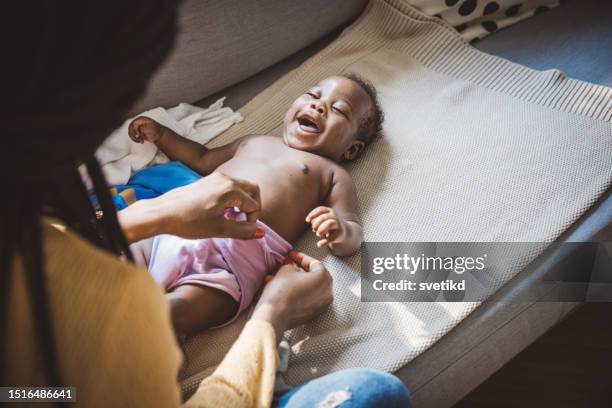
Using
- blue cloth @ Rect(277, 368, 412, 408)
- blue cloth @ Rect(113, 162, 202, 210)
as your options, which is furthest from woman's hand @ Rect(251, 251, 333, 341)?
blue cloth @ Rect(113, 162, 202, 210)

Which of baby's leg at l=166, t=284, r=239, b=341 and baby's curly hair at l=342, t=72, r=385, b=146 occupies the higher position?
baby's curly hair at l=342, t=72, r=385, b=146

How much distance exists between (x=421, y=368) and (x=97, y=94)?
77 cm

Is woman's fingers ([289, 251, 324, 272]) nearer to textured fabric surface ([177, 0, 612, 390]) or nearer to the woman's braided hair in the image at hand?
textured fabric surface ([177, 0, 612, 390])

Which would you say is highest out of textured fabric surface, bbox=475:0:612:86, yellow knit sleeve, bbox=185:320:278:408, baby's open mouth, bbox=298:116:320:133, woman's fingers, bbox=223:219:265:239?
textured fabric surface, bbox=475:0:612:86

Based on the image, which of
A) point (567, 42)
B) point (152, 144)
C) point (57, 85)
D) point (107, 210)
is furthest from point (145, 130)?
point (567, 42)

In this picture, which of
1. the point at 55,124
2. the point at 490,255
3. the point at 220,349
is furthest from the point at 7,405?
the point at 490,255

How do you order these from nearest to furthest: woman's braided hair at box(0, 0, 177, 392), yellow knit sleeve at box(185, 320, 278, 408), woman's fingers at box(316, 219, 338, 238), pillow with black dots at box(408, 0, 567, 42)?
woman's braided hair at box(0, 0, 177, 392), yellow knit sleeve at box(185, 320, 278, 408), woman's fingers at box(316, 219, 338, 238), pillow with black dots at box(408, 0, 567, 42)

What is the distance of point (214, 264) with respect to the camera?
3.34 feet

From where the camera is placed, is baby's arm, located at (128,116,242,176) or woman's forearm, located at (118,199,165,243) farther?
baby's arm, located at (128,116,242,176)

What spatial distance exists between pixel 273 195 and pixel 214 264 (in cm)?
22

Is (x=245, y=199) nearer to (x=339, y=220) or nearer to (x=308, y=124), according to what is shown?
(x=339, y=220)

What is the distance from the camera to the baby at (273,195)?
38.6 inches

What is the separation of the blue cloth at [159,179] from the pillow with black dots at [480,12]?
32.3 inches

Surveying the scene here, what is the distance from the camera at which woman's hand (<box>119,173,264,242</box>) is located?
744 mm
